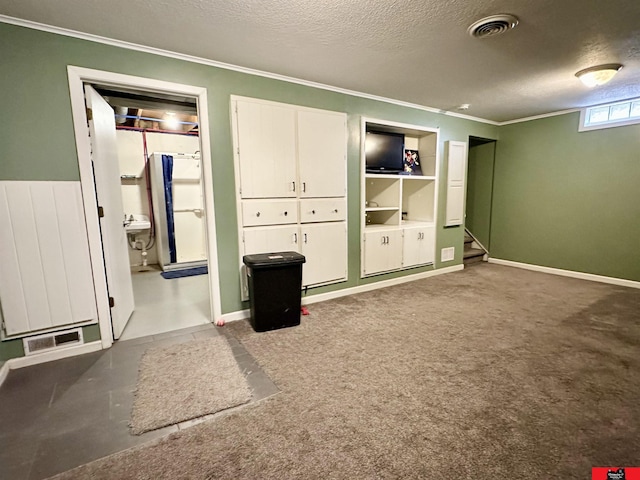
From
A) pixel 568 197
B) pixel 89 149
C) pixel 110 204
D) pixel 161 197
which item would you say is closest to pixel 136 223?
pixel 161 197

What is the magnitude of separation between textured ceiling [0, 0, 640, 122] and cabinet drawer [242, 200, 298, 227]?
132 centimetres

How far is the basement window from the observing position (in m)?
3.95

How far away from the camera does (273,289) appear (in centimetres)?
282

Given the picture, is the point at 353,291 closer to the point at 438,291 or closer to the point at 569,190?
the point at 438,291

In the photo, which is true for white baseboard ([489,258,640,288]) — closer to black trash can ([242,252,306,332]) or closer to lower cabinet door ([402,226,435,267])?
lower cabinet door ([402,226,435,267])

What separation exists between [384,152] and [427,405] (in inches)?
129

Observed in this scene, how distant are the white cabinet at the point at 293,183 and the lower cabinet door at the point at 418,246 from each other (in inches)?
44.2

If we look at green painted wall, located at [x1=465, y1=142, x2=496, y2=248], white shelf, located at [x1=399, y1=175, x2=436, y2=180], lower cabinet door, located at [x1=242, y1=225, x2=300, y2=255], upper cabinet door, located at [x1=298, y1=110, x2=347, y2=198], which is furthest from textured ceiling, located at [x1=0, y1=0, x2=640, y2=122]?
green painted wall, located at [x1=465, y1=142, x2=496, y2=248]

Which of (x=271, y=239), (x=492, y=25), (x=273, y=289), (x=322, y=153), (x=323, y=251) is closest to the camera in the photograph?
(x=492, y=25)

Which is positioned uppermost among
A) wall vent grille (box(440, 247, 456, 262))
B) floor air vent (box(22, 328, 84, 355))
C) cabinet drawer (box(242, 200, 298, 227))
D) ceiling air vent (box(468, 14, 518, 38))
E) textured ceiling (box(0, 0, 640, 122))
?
textured ceiling (box(0, 0, 640, 122))

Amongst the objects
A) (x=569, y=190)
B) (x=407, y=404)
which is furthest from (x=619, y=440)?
(x=569, y=190)

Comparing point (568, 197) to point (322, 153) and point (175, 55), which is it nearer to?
point (322, 153)

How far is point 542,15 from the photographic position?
1.99 metres

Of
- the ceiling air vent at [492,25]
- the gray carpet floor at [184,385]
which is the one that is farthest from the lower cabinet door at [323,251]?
the ceiling air vent at [492,25]
